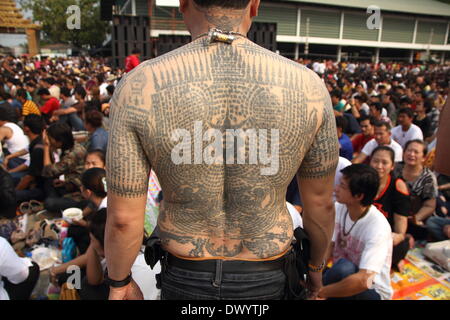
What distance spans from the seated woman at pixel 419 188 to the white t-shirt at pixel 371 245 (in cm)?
140

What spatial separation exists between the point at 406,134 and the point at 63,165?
16.3 feet

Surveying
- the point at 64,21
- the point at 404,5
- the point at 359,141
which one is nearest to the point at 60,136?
the point at 359,141

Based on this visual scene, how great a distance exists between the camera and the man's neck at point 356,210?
97.7 inches

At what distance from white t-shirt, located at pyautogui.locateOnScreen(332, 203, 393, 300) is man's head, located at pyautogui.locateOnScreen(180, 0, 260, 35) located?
183 centimetres

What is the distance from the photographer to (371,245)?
2326 millimetres

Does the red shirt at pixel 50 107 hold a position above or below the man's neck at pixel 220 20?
below

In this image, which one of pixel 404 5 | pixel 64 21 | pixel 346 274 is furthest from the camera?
pixel 404 5

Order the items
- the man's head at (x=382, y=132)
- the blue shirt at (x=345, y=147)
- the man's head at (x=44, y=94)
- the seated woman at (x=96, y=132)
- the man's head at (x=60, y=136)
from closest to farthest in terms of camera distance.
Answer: the man's head at (x=60, y=136) → the blue shirt at (x=345, y=147) → the man's head at (x=382, y=132) → the seated woman at (x=96, y=132) → the man's head at (x=44, y=94)

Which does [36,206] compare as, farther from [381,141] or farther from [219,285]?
[381,141]

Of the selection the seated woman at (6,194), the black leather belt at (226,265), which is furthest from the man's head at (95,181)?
the black leather belt at (226,265)

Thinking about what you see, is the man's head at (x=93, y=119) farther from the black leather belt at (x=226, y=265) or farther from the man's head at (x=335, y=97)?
the man's head at (x=335, y=97)

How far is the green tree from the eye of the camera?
21917mm

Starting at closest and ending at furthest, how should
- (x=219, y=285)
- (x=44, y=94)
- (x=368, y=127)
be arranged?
(x=219, y=285)
(x=368, y=127)
(x=44, y=94)
